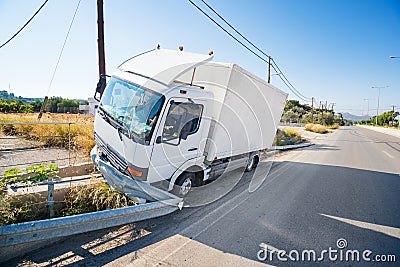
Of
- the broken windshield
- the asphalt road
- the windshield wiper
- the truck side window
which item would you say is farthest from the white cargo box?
the windshield wiper

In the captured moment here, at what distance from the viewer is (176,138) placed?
437cm

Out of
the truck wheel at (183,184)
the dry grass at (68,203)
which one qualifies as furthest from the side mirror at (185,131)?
the dry grass at (68,203)

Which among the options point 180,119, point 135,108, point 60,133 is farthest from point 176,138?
point 60,133

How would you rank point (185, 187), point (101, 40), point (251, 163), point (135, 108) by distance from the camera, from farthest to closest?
point (101, 40) → point (251, 163) → point (185, 187) → point (135, 108)

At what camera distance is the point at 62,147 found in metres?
8.06

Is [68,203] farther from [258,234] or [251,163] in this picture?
[251,163]

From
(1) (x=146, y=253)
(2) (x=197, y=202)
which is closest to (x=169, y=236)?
(1) (x=146, y=253)

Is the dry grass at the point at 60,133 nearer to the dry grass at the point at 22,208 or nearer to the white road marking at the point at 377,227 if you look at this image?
the dry grass at the point at 22,208

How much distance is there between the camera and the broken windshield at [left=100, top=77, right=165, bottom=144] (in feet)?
12.9

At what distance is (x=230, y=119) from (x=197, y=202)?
2.08 metres

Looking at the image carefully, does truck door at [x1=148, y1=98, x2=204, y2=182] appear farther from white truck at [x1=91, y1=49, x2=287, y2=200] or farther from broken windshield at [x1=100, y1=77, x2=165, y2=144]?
broken windshield at [x1=100, y1=77, x2=165, y2=144]

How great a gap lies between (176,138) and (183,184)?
1.08 metres

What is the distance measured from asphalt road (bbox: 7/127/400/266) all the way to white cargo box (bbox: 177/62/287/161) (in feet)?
4.02

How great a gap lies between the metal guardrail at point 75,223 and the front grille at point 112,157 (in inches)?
33.3
